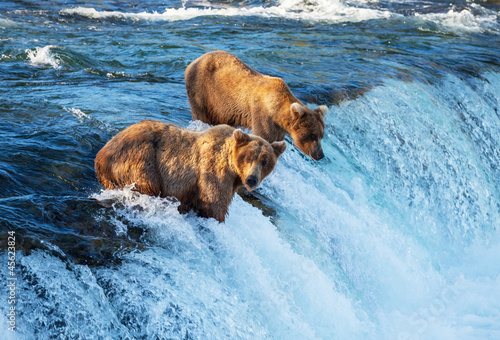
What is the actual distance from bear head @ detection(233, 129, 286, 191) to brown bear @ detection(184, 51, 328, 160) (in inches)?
71.4

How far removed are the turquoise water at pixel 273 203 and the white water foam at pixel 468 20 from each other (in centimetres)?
193

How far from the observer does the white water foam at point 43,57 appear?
10.3 metres

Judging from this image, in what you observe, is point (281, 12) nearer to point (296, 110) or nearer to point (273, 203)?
point (296, 110)

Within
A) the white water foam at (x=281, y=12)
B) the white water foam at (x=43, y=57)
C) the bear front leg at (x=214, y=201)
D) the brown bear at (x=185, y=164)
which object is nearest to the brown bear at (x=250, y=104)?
the brown bear at (x=185, y=164)

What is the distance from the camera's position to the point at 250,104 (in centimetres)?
691

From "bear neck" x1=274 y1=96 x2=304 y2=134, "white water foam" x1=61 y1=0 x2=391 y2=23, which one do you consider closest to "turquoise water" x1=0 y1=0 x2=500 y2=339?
"bear neck" x1=274 y1=96 x2=304 y2=134

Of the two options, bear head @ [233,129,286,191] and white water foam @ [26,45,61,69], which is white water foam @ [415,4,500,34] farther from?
bear head @ [233,129,286,191]

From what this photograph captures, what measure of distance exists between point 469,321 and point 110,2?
16716 millimetres

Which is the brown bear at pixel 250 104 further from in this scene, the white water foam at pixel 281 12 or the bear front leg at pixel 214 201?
the white water foam at pixel 281 12

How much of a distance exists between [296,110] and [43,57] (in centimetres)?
621

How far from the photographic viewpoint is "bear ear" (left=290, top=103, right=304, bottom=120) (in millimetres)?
6340

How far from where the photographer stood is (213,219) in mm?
4707

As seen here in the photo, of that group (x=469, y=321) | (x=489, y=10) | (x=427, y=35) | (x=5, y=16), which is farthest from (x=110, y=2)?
(x=469, y=321)

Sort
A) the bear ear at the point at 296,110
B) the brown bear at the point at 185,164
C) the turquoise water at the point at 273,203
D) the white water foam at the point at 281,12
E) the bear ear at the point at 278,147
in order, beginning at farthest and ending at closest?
the white water foam at the point at 281,12, the bear ear at the point at 296,110, the bear ear at the point at 278,147, the brown bear at the point at 185,164, the turquoise water at the point at 273,203
